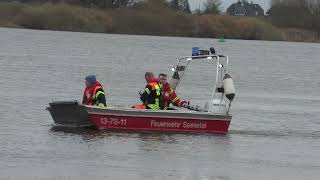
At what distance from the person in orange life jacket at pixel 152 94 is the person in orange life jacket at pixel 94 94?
89 centimetres

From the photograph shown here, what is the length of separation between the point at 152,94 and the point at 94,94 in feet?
4.27

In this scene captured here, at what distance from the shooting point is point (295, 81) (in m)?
52.9

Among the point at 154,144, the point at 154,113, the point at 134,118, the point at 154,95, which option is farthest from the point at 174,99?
the point at 154,144

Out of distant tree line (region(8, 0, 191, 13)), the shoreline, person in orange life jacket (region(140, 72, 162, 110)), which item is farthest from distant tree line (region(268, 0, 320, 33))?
person in orange life jacket (region(140, 72, 162, 110))

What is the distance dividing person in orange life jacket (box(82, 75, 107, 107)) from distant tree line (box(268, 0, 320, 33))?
110m

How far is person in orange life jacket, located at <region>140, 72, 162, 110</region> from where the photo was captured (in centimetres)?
2253

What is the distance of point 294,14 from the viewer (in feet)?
437

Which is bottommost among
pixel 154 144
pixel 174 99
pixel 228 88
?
pixel 154 144

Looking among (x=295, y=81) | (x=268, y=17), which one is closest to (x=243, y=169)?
(x=295, y=81)

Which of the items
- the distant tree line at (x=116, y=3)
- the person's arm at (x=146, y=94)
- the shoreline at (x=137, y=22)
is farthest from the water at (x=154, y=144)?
the distant tree line at (x=116, y=3)

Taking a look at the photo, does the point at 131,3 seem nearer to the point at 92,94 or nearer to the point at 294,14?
the point at 294,14

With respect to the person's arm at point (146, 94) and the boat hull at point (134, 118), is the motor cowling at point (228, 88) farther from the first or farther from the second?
the person's arm at point (146, 94)

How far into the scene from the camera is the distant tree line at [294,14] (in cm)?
13238

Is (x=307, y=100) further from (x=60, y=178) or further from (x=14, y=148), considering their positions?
(x=60, y=178)
